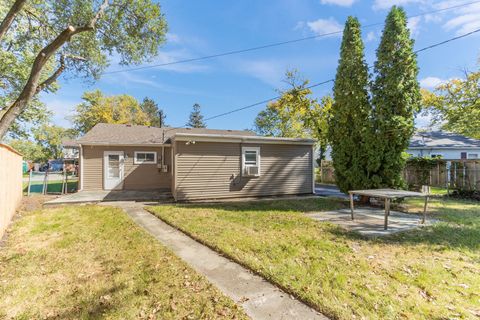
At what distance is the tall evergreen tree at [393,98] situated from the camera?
789 centimetres

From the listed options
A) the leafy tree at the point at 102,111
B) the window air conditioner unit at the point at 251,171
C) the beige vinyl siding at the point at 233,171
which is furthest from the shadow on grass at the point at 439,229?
the leafy tree at the point at 102,111

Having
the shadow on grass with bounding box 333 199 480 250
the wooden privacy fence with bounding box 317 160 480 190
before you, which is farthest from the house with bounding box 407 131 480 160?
the shadow on grass with bounding box 333 199 480 250

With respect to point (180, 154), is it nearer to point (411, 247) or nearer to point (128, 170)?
point (128, 170)

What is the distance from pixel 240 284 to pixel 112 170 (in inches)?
452

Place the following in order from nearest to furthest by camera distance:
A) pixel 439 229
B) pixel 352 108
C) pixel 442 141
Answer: pixel 439 229 < pixel 352 108 < pixel 442 141

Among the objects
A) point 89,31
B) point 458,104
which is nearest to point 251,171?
point 89,31

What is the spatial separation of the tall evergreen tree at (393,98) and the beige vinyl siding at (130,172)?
10.3 m

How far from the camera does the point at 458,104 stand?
744 inches

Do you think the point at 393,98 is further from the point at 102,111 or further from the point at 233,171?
the point at 102,111

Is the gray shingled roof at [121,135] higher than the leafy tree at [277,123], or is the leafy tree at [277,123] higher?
the leafy tree at [277,123]

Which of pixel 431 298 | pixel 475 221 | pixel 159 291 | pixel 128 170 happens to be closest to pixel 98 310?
pixel 159 291

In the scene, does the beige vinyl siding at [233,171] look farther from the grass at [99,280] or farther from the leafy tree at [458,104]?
the leafy tree at [458,104]

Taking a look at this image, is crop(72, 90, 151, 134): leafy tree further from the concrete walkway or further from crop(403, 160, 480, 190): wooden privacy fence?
crop(403, 160, 480, 190): wooden privacy fence

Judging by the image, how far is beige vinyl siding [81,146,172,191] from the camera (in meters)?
12.0
